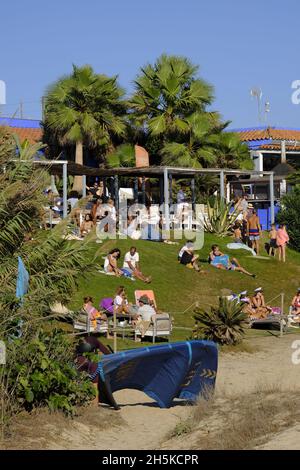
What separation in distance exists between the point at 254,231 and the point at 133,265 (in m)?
7.02

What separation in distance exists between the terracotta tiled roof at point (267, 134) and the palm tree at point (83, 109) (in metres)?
14.9

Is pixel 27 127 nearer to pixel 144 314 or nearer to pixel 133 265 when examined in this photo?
pixel 133 265

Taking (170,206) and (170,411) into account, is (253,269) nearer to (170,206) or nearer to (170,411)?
(170,206)

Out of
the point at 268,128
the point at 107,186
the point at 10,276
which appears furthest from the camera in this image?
the point at 268,128

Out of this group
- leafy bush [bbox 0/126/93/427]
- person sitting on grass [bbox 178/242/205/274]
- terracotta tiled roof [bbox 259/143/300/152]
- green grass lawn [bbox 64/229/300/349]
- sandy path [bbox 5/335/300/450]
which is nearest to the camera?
sandy path [bbox 5/335/300/450]

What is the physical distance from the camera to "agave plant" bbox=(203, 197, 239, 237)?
33.0 m

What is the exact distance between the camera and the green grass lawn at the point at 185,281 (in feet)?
77.5

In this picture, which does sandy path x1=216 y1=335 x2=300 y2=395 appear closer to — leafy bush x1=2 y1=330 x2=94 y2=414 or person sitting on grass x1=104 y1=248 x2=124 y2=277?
leafy bush x1=2 y1=330 x2=94 y2=414

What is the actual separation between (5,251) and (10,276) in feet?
1.78

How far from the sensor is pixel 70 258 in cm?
1576

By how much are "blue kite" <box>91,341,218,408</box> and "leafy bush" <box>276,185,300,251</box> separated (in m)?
20.1

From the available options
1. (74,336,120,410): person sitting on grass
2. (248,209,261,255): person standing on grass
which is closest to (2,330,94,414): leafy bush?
(74,336,120,410): person sitting on grass

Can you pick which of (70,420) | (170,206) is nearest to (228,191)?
(170,206)

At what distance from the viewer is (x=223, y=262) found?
28.3m
